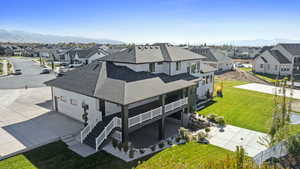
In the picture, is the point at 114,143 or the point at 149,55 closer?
the point at 114,143

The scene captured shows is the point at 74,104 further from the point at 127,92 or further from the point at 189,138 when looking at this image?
the point at 189,138

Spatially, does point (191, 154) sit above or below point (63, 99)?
below

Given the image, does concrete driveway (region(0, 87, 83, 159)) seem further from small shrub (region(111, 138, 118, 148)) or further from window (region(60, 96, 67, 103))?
small shrub (region(111, 138, 118, 148))

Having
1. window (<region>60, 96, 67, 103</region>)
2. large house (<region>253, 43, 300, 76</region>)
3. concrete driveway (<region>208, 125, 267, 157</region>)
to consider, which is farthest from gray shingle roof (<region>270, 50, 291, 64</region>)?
window (<region>60, 96, 67, 103</region>)

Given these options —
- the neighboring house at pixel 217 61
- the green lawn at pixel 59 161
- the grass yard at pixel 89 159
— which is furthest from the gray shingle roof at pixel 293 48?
the green lawn at pixel 59 161

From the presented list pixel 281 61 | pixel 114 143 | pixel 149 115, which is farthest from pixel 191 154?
pixel 281 61
